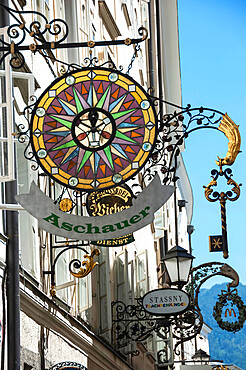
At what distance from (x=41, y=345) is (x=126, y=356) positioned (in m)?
7.85

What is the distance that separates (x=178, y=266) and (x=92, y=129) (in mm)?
6909

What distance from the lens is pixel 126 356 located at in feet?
59.7

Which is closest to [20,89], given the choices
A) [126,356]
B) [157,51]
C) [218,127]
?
[218,127]

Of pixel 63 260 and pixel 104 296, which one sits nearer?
pixel 63 260

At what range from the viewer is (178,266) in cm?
1427

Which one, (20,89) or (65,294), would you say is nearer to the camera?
Answer: (20,89)

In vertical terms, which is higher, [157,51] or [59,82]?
[157,51]

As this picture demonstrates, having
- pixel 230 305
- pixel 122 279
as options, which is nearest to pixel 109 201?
pixel 230 305

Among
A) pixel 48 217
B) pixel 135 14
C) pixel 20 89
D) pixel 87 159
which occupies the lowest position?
pixel 48 217

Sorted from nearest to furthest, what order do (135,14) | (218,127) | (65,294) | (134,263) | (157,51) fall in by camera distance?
(218,127) → (65,294) → (134,263) → (135,14) → (157,51)

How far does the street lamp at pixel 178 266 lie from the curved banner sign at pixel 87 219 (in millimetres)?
7276

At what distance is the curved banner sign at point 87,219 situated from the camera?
6.93 meters

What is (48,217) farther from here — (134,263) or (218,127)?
(134,263)

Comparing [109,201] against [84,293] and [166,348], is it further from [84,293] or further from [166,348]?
[166,348]
